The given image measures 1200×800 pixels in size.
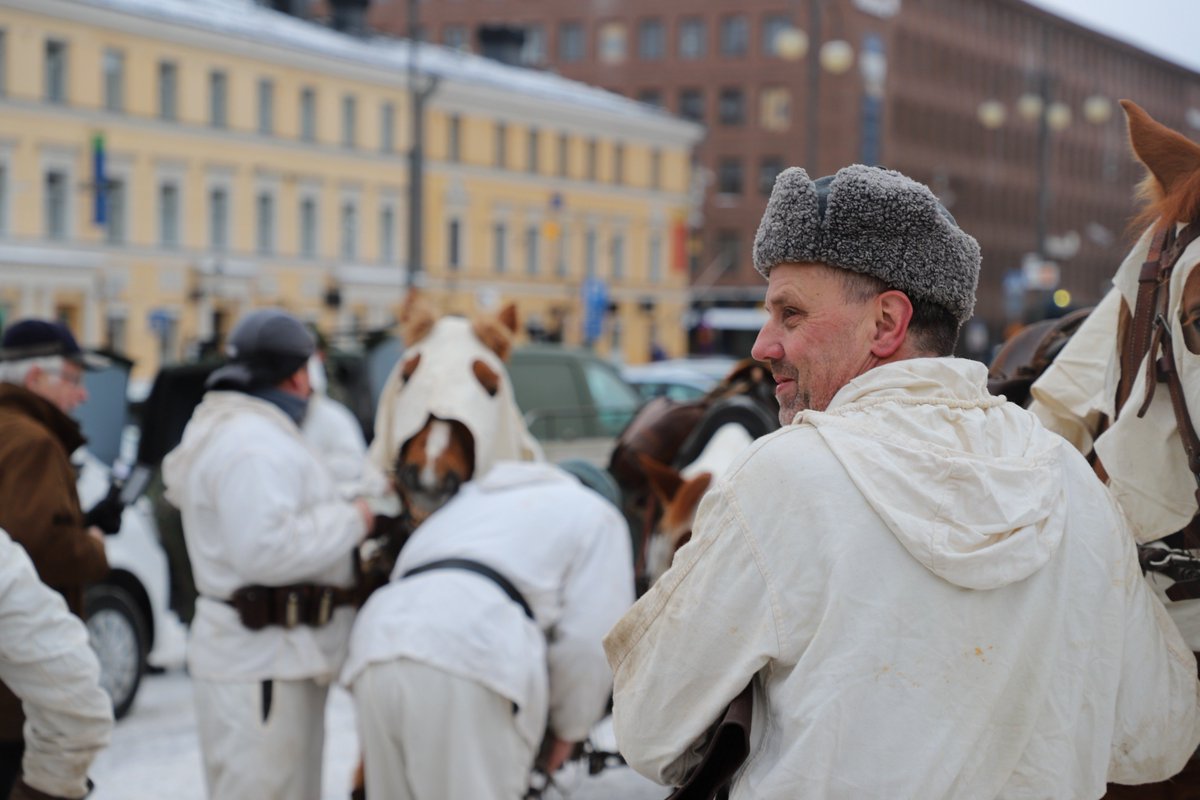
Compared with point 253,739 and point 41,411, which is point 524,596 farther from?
point 41,411

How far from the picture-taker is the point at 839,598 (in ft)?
7.45

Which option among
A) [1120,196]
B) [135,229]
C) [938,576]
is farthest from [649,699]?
[1120,196]

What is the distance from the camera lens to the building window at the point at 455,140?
6128 centimetres

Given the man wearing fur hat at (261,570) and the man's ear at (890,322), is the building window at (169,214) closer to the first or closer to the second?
the man wearing fur hat at (261,570)


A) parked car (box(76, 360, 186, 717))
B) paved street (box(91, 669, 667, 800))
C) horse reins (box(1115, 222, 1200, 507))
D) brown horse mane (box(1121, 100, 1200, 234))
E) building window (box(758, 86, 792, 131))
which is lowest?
paved street (box(91, 669, 667, 800))

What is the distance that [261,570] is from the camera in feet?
16.8

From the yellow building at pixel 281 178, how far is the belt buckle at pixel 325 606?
37.6 m

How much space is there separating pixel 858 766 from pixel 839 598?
8.8 inches

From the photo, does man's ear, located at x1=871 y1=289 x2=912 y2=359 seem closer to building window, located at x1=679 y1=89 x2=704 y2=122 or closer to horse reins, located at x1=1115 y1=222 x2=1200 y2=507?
horse reins, located at x1=1115 y1=222 x2=1200 y2=507

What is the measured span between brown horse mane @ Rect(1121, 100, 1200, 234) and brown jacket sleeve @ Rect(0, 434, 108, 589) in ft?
10.5

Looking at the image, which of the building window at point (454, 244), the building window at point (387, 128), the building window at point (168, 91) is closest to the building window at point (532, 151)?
the building window at point (454, 244)

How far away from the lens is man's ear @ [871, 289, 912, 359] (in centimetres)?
241

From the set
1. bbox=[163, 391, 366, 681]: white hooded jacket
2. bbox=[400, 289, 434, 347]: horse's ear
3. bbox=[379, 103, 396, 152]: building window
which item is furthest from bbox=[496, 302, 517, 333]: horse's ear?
bbox=[379, 103, 396, 152]: building window

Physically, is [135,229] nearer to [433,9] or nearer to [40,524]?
[433,9]
